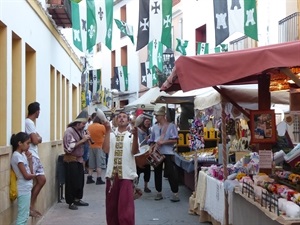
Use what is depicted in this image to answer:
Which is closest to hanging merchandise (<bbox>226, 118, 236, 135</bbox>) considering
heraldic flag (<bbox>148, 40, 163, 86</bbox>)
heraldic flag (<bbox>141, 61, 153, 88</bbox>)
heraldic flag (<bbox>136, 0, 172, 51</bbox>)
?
heraldic flag (<bbox>136, 0, 172, 51</bbox>)

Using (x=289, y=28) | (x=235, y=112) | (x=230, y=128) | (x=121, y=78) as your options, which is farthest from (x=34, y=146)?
(x=121, y=78)

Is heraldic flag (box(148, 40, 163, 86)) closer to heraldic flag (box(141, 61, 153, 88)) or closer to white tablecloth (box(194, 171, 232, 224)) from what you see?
heraldic flag (box(141, 61, 153, 88))

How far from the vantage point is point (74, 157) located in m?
10.3

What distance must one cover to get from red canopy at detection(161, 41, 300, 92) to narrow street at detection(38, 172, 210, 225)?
4623mm

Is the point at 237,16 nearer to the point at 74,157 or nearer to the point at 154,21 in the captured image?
the point at 154,21

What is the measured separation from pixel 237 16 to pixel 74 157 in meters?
5.22

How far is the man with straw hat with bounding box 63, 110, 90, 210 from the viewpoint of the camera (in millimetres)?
10070

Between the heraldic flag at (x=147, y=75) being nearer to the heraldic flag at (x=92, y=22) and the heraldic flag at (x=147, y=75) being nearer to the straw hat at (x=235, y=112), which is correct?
the heraldic flag at (x=92, y=22)

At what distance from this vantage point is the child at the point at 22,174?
689 cm

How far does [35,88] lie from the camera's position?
9.09 meters

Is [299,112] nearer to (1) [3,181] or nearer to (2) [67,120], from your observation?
(1) [3,181]

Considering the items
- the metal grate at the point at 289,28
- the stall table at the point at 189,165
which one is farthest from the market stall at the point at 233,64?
the metal grate at the point at 289,28

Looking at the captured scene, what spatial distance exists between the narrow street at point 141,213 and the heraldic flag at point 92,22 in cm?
385

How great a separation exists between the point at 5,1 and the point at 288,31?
10.8 meters
